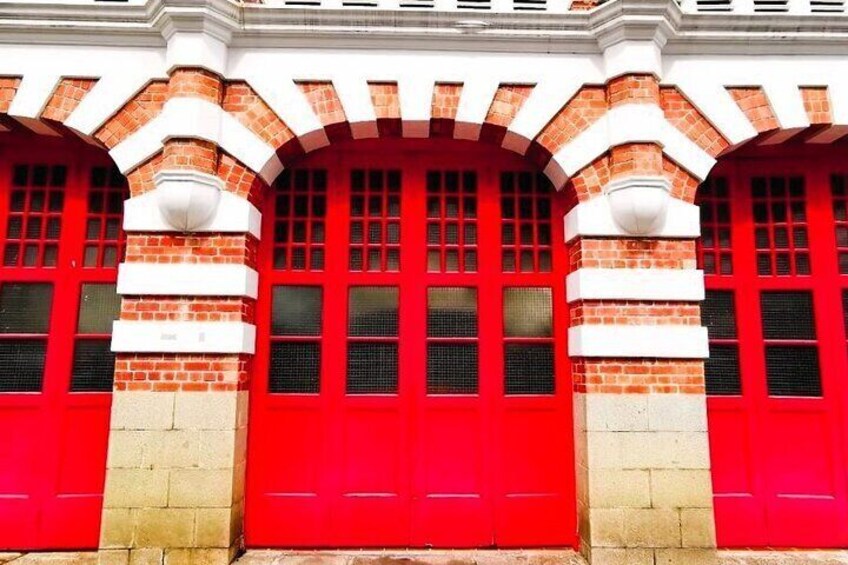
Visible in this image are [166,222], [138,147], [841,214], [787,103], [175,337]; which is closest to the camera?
[175,337]

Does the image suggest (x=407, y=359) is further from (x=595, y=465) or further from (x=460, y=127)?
(x=460, y=127)

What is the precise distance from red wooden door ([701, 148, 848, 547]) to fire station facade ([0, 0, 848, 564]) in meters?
0.03

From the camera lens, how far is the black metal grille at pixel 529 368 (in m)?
5.35

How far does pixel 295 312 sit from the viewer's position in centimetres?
542

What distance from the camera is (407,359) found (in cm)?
536

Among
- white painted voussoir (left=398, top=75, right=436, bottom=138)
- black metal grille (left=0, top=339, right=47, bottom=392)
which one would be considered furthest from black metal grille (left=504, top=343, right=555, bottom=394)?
black metal grille (left=0, top=339, right=47, bottom=392)

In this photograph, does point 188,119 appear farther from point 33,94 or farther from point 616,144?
point 616,144

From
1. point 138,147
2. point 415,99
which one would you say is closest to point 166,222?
point 138,147

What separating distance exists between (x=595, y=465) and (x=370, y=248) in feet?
9.43

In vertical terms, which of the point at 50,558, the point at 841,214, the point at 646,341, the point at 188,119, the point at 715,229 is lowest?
the point at 50,558

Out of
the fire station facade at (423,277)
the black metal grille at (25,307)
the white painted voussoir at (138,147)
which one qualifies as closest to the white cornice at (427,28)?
the fire station facade at (423,277)

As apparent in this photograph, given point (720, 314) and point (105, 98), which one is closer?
point (105, 98)

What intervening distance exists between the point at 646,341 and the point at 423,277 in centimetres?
212

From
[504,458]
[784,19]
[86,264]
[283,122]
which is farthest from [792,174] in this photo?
[86,264]
